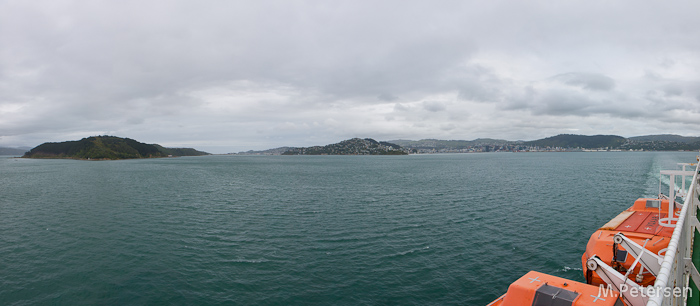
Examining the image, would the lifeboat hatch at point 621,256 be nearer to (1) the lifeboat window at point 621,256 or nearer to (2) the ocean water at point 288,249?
(1) the lifeboat window at point 621,256

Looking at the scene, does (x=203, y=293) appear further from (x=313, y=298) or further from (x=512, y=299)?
(x=512, y=299)

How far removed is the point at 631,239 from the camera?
2038cm

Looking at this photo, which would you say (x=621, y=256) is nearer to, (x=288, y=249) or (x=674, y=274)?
(x=674, y=274)

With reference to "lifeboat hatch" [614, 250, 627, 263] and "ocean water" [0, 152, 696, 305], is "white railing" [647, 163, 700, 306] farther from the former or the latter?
"ocean water" [0, 152, 696, 305]

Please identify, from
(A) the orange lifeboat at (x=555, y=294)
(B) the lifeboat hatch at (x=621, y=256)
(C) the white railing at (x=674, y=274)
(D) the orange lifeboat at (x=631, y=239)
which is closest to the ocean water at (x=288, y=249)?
(D) the orange lifeboat at (x=631, y=239)

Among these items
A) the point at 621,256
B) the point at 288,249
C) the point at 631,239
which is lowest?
the point at 288,249

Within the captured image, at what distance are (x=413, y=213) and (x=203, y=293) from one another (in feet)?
90.7

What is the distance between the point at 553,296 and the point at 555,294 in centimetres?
18

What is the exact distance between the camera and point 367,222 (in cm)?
3716

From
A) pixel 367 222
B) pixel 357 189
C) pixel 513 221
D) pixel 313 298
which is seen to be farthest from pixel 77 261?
pixel 357 189

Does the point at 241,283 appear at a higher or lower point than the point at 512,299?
lower

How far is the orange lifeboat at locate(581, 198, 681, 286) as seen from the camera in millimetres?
16733

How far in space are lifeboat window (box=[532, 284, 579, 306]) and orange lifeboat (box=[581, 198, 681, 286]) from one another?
11.9 feet

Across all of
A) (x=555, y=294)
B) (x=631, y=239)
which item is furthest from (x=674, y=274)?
(x=631, y=239)
